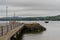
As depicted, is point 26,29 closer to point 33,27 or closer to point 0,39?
point 33,27

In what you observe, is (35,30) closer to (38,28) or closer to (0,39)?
(38,28)

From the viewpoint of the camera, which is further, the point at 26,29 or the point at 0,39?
the point at 26,29

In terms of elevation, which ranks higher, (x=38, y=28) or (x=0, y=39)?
(x=0, y=39)

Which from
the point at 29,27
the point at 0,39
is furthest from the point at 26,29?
the point at 0,39

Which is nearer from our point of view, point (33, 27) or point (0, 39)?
point (0, 39)

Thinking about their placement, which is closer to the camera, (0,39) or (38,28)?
(0,39)

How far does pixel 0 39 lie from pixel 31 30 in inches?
1819

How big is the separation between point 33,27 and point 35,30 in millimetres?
1549

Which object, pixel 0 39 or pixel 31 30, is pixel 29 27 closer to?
pixel 31 30

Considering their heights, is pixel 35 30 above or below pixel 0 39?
below

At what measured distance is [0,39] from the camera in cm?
1091

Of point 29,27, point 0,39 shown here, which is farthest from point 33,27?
point 0,39

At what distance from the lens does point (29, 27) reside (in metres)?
58.5

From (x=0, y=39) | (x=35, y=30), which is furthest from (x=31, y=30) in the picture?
(x=0, y=39)
